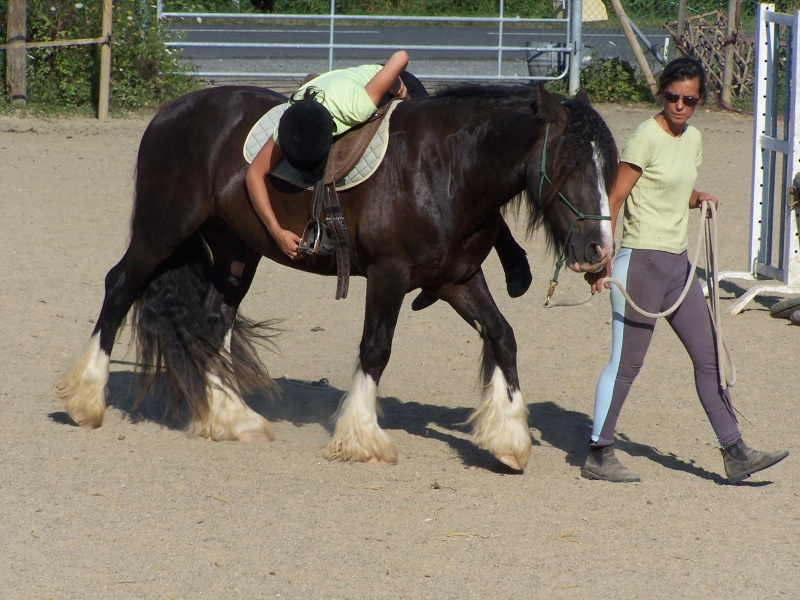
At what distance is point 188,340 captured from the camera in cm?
492

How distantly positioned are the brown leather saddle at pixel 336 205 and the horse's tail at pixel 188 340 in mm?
877

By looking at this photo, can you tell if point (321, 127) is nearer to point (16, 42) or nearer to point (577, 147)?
point (577, 147)

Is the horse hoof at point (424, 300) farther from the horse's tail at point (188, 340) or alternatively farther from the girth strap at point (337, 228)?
the horse's tail at point (188, 340)

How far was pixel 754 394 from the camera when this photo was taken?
5477 mm

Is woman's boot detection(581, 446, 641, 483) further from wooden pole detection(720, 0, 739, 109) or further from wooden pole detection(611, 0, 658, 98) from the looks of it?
wooden pole detection(720, 0, 739, 109)

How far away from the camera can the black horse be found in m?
3.86

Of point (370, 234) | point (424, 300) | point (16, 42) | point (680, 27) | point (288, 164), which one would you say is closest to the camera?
point (370, 234)

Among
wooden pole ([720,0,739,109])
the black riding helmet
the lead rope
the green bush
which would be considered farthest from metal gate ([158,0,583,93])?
the black riding helmet

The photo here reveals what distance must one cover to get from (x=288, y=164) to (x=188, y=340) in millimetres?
1089

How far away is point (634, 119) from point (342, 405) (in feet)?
31.3

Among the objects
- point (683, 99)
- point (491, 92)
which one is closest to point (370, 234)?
point (491, 92)

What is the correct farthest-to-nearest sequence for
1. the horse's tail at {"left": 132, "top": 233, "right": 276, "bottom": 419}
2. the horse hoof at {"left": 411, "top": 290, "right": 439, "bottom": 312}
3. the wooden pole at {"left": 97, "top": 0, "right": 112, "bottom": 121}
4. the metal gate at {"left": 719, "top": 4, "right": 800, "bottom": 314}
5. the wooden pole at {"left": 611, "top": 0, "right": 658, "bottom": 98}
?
the wooden pole at {"left": 611, "top": 0, "right": 658, "bottom": 98} → the wooden pole at {"left": 97, "top": 0, "right": 112, "bottom": 121} → the metal gate at {"left": 719, "top": 4, "right": 800, "bottom": 314} → the horse's tail at {"left": 132, "top": 233, "right": 276, "bottom": 419} → the horse hoof at {"left": 411, "top": 290, "right": 439, "bottom": 312}

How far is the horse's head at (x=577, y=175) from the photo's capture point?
374 cm

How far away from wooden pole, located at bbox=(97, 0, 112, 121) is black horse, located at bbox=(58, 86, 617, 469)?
785cm
